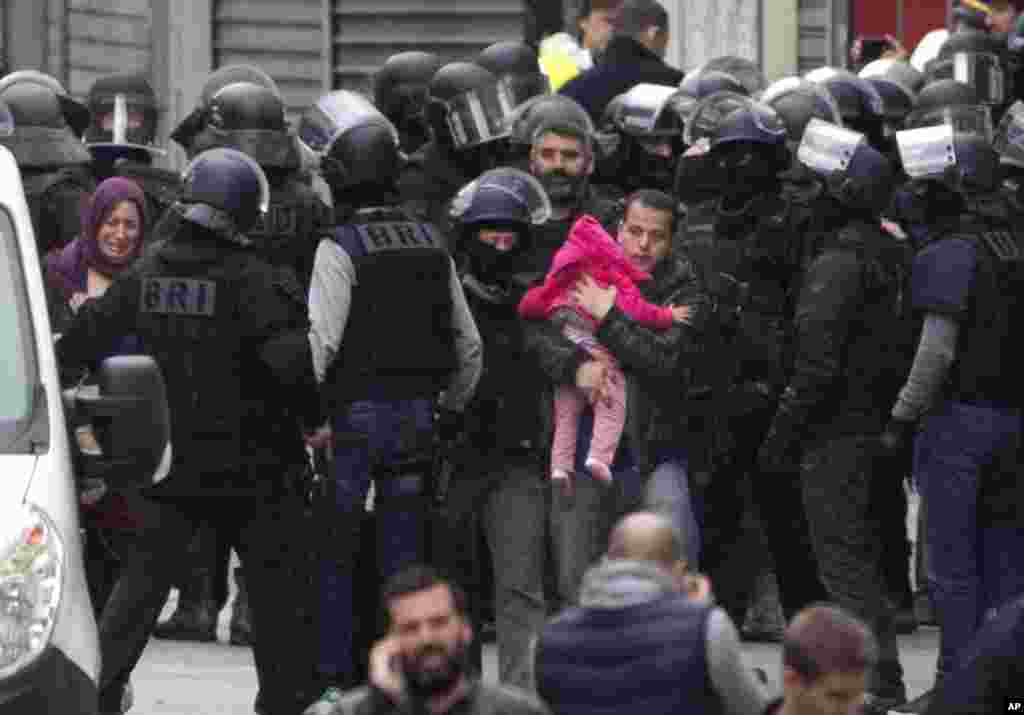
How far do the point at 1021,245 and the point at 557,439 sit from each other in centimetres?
169

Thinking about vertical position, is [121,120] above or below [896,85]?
below

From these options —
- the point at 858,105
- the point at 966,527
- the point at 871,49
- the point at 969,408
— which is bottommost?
the point at 966,527

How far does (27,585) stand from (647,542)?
165 centimetres

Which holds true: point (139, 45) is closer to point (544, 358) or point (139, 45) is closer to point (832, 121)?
point (832, 121)

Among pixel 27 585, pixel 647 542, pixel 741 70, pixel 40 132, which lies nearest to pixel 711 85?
pixel 741 70

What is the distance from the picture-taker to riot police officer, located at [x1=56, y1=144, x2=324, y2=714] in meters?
12.4

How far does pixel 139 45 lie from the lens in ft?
87.8

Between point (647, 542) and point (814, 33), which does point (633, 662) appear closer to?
point (647, 542)

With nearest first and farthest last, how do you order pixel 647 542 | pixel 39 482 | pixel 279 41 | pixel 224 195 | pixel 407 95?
pixel 647 542 < pixel 39 482 < pixel 224 195 < pixel 407 95 < pixel 279 41

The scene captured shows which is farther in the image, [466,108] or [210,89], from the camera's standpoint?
[210,89]

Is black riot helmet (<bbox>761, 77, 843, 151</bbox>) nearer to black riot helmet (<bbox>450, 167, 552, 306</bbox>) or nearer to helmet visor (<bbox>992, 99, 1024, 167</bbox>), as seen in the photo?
helmet visor (<bbox>992, 99, 1024, 167</bbox>)

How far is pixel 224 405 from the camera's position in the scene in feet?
40.8

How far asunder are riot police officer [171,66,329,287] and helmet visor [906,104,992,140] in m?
2.28

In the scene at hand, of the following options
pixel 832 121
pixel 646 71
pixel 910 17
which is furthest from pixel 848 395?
pixel 910 17
